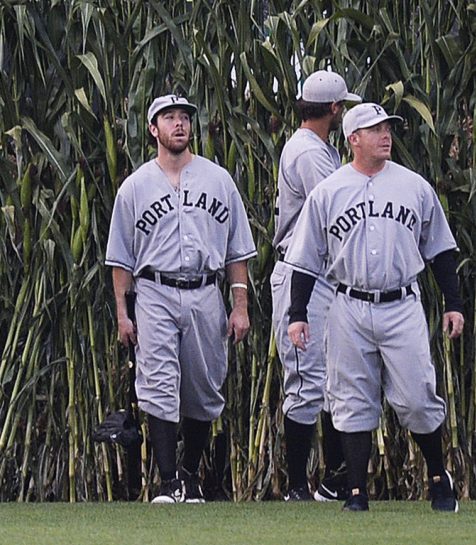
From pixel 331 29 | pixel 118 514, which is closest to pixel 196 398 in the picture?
pixel 118 514

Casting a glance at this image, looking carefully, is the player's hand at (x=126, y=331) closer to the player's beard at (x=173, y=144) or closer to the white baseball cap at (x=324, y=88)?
the player's beard at (x=173, y=144)

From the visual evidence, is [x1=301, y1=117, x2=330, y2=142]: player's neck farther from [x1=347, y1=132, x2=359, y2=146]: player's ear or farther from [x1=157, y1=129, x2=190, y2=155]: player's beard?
[x1=347, y1=132, x2=359, y2=146]: player's ear

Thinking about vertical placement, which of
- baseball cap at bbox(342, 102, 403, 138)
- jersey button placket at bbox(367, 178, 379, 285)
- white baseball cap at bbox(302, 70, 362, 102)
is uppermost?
white baseball cap at bbox(302, 70, 362, 102)

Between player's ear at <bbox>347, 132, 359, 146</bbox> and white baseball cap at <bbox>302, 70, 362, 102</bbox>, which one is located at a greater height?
white baseball cap at <bbox>302, 70, 362, 102</bbox>

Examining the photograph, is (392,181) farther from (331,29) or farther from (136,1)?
(136,1)

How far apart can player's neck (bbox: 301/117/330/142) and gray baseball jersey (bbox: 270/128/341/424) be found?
0.09 ft

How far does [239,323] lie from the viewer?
23.0 feet

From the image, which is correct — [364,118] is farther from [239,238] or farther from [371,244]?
[239,238]

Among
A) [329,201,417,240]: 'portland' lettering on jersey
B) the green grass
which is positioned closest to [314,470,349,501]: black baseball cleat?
the green grass

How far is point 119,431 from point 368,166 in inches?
65.2

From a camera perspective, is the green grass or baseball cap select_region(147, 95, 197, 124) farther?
baseball cap select_region(147, 95, 197, 124)

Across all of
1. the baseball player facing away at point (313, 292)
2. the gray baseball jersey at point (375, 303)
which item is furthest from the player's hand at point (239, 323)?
the gray baseball jersey at point (375, 303)

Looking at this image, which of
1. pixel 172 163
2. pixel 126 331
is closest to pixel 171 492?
pixel 126 331

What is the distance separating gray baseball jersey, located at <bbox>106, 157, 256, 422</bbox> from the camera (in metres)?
6.85
